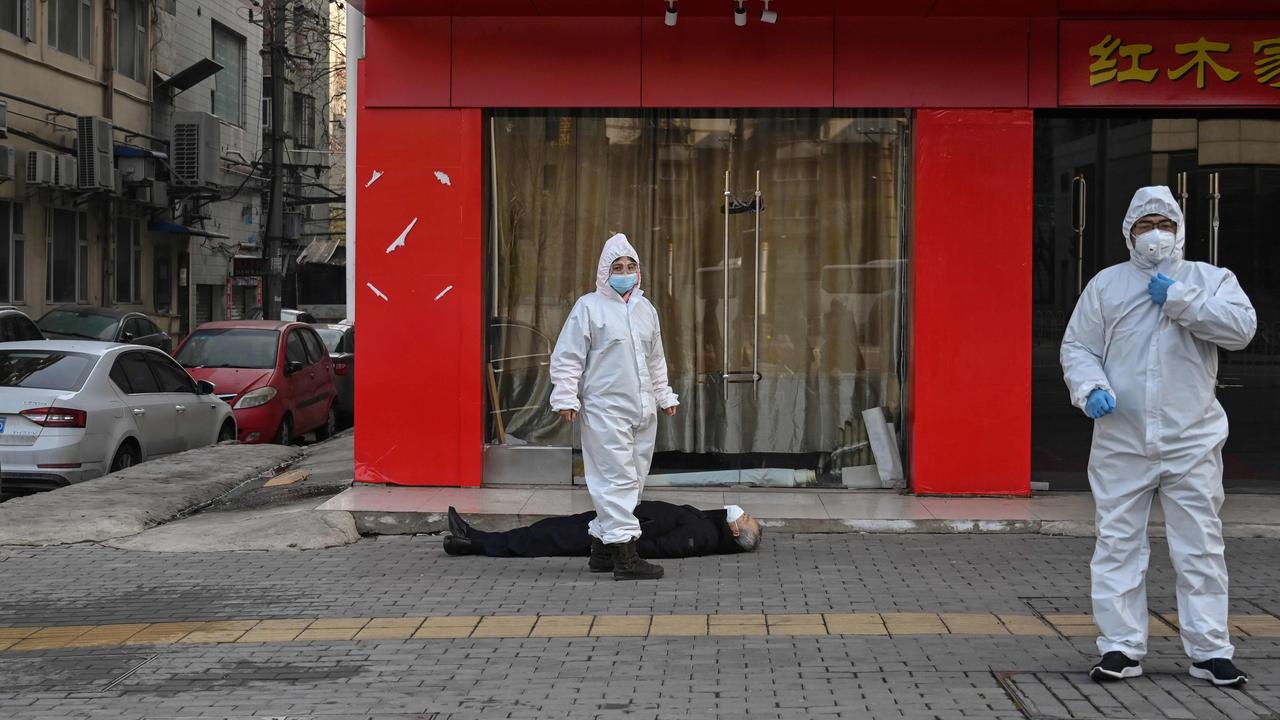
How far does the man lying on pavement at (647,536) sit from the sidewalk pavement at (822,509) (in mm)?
877

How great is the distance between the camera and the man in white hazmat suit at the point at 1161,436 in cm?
508

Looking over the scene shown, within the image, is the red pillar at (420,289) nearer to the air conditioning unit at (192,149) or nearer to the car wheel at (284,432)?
the car wheel at (284,432)

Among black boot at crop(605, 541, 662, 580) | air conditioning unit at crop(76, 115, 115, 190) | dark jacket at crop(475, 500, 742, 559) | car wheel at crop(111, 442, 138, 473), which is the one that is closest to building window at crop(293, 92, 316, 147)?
air conditioning unit at crop(76, 115, 115, 190)

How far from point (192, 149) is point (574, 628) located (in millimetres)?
27062

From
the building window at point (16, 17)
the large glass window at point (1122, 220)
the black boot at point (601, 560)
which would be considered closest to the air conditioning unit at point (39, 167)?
the building window at point (16, 17)

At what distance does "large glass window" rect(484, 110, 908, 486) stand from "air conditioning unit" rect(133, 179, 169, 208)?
A: 20.5 metres

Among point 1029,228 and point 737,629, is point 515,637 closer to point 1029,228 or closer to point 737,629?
point 737,629

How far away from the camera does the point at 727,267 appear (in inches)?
414

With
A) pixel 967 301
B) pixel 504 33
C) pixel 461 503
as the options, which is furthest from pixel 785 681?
pixel 504 33

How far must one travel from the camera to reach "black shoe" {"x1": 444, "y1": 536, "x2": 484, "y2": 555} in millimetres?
8039

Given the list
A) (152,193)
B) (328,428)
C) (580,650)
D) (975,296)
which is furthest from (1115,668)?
(152,193)

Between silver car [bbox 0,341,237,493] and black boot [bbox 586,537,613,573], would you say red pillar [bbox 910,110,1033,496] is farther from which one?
silver car [bbox 0,341,237,493]

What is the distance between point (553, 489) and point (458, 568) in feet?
8.23

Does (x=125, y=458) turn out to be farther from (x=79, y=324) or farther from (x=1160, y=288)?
(x=79, y=324)
